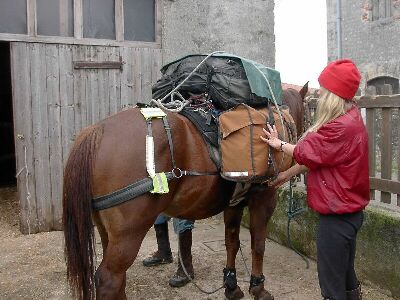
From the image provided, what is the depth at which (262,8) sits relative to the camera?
6.78 metres

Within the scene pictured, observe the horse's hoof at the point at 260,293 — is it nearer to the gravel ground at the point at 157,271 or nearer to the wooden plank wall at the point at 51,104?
the gravel ground at the point at 157,271

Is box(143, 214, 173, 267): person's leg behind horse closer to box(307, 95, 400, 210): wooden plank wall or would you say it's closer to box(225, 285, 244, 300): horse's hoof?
box(225, 285, 244, 300): horse's hoof

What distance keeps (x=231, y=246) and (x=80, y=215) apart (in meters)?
1.72

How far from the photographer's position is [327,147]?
2.46 metres

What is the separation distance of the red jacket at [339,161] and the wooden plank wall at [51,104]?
4.01 m

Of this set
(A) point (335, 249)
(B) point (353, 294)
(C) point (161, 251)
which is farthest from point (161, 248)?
(A) point (335, 249)

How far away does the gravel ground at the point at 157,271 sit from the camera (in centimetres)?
392

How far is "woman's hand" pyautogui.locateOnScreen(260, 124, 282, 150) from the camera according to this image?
9.69 ft

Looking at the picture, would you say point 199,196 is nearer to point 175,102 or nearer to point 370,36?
point 175,102

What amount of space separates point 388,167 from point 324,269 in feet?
6.37

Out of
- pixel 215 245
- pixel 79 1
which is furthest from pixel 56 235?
pixel 79 1

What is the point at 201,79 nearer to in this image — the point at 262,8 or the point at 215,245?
the point at 215,245

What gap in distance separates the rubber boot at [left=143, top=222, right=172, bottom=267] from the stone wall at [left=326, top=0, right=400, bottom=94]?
10611mm

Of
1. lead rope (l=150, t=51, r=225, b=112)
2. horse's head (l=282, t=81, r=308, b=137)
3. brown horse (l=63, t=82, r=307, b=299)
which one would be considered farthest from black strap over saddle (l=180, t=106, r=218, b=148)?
horse's head (l=282, t=81, r=308, b=137)
